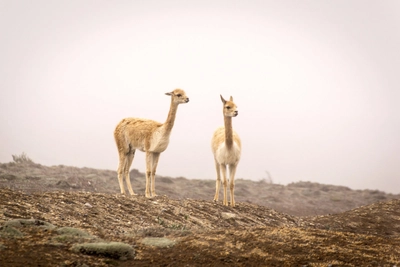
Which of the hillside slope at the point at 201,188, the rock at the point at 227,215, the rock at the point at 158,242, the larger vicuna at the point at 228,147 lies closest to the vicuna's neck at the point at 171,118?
the larger vicuna at the point at 228,147

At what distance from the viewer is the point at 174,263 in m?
9.85

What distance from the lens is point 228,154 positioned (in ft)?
57.9

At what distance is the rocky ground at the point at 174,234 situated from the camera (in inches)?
396

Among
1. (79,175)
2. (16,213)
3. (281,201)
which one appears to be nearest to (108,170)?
(79,175)

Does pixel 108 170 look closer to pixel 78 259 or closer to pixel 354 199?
pixel 354 199

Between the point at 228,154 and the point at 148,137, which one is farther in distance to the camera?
the point at 148,137

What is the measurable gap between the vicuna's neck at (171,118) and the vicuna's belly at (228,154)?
1.77 metres

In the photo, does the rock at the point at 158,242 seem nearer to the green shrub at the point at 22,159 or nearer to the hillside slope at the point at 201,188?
the hillside slope at the point at 201,188

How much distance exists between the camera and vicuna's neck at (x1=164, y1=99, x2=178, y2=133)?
714 inches

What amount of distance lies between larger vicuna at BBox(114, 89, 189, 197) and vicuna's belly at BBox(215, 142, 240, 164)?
1802 mm

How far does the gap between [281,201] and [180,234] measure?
24.3 metres

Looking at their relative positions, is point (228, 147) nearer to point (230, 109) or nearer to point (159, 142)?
point (230, 109)

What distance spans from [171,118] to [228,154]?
225cm

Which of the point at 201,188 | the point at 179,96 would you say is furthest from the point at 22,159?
the point at 179,96
